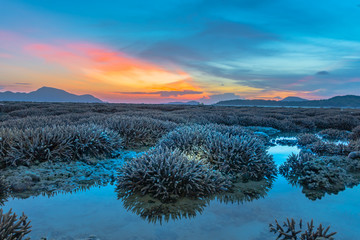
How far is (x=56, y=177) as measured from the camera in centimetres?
494

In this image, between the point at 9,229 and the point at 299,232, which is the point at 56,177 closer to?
the point at 9,229

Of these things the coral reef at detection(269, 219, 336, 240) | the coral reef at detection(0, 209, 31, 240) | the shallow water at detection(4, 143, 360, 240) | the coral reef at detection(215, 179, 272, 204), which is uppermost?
the coral reef at detection(0, 209, 31, 240)

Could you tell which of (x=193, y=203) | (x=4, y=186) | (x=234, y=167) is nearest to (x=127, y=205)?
(x=193, y=203)

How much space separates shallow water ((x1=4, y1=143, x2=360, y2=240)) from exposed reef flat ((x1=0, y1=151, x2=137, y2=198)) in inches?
17.1

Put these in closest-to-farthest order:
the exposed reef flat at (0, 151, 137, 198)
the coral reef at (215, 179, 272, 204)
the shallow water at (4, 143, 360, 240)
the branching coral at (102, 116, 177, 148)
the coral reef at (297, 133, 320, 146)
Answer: the shallow water at (4, 143, 360, 240)
the coral reef at (215, 179, 272, 204)
the exposed reef flat at (0, 151, 137, 198)
the branching coral at (102, 116, 177, 148)
the coral reef at (297, 133, 320, 146)

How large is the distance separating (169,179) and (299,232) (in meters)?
2.15

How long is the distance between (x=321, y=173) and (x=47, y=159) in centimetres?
619

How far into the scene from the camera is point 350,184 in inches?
194

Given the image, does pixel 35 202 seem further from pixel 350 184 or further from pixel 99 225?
pixel 350 184

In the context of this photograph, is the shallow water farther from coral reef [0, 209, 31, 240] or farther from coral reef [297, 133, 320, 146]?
coral reef [297, 133, 320, 146]

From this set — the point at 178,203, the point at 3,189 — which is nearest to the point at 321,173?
the point at 178,203

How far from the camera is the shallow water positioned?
113 inches

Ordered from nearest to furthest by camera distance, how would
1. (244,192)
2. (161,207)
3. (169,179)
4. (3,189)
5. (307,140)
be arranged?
(161,207), (3,189), (169,179), (244,192), (307,140)

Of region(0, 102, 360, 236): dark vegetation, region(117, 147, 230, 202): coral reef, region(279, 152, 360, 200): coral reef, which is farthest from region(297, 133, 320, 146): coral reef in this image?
region(117, 147, 230, 202): coral reef
